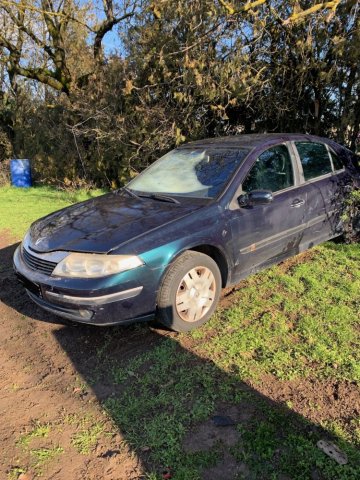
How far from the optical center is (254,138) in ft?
15.0

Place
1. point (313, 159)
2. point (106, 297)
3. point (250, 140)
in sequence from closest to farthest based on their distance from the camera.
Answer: point (106, 297)
point (250, 140)
point (313, 159)

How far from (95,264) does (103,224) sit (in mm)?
563

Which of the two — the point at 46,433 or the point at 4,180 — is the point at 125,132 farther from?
the point at 46,433

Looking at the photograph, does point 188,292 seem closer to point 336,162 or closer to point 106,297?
point 106,297

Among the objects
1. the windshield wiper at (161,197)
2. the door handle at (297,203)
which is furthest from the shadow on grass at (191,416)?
the door handle at (297,203)

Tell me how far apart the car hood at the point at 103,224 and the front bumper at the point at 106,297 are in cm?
27

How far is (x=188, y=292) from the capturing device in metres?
3.46

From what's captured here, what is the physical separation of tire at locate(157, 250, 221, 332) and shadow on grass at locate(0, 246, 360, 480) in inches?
7.7

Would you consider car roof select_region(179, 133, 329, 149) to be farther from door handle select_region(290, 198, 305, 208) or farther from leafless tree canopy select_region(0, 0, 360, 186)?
leafless tree canopy select_region(0, 0, 360, 186)

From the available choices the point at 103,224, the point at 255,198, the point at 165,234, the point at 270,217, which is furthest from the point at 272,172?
the point at 103,224

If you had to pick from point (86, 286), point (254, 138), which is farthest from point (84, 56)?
point (86, 286)

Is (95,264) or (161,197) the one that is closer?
(95,264)

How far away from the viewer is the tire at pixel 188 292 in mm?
3320

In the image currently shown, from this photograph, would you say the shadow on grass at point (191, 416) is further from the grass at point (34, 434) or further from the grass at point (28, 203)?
the grass at point (28, 203)
